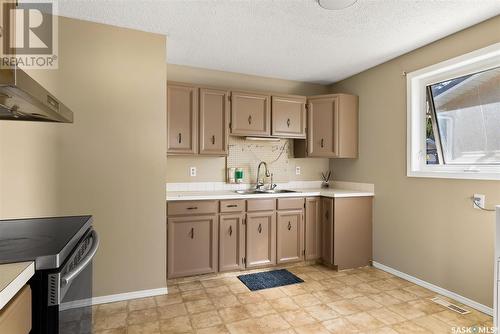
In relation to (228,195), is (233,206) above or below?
below

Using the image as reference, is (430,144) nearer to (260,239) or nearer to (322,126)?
(322,126)

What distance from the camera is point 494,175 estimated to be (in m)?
2.31

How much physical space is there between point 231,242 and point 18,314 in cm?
243

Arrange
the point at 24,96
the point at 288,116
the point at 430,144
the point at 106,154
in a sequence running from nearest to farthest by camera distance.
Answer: the point at 24,96, the point at 106,154, the point at 430,144, the point at 288,116

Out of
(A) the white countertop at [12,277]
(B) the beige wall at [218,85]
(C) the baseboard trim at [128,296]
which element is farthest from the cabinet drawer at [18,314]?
(B) the beige wall at [218,85]

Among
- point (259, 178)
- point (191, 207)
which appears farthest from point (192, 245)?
point (259, 178)

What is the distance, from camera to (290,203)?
346 cm

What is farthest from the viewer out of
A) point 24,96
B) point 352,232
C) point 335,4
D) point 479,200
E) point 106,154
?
point 352,232

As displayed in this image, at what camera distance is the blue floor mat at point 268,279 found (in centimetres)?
295

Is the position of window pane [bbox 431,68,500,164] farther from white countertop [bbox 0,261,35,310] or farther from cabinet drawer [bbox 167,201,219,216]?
white countertop [bbox 0,261,35,310]

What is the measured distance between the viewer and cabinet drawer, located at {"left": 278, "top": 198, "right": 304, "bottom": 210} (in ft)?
11.2

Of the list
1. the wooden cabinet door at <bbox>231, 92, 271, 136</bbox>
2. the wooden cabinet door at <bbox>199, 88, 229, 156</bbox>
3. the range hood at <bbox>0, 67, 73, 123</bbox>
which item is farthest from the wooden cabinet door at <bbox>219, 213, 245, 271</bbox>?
the range hood at <bbox>0, 67, 73, 123</bbox>

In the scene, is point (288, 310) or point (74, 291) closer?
point (74, 291)

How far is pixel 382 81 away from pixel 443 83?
27.0 inches
